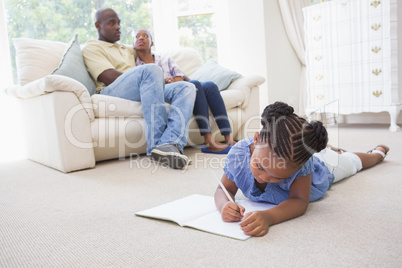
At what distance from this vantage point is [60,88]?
191 cm

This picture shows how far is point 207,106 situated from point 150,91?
0.45 meters

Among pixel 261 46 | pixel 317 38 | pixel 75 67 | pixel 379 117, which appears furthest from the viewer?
pixel 261 46

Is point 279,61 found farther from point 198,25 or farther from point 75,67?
point 75,67

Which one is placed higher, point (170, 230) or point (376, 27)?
point (376, 27)

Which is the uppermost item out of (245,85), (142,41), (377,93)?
(142,41)

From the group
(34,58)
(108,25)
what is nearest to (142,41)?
(108,25)

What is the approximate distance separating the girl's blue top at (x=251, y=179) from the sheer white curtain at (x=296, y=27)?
3.10m

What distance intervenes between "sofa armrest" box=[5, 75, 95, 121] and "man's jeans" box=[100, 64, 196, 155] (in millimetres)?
225

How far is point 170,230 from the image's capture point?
100 centimetres

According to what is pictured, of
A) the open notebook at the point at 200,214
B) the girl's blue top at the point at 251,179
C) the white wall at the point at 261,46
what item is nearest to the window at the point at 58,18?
the white wall at the point at 261,46

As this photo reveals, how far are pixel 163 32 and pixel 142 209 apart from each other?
3077mm

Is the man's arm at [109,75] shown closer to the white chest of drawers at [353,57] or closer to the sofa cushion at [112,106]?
the sofa cushion at [112,106]

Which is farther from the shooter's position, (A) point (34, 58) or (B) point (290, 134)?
(A) point (34, 58)

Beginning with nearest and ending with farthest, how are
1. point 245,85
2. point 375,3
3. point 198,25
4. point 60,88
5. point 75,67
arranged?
point 60,88, point 75,67, point 245,85, point 375,3, point 198,25
